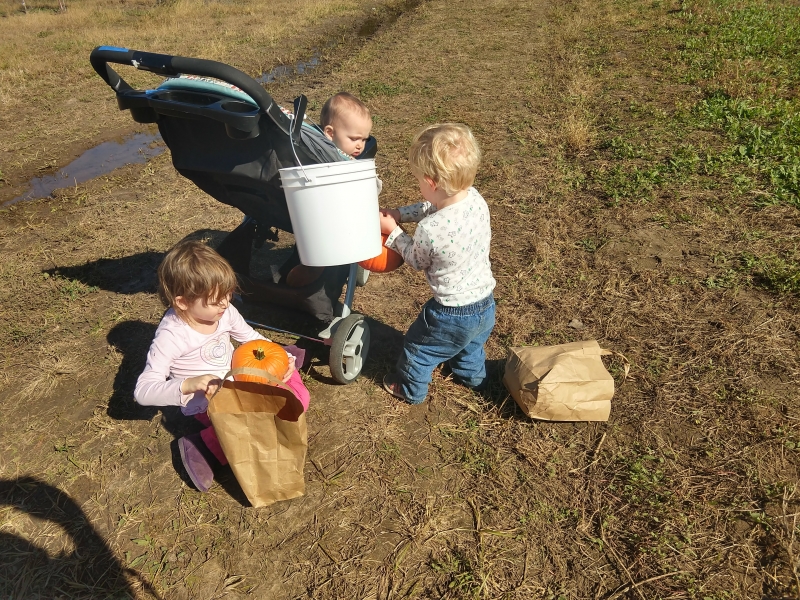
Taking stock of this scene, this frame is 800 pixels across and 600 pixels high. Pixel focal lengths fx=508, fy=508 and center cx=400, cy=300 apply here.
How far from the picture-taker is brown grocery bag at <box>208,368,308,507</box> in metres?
2.32

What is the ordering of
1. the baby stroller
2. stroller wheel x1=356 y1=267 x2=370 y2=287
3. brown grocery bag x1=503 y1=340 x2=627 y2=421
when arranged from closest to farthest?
the baby stroller, brown grocery bag x1=503 y1=340 x2=627 y2=421, stroller wheel x1=356 y1=267 x2=370 y2=287

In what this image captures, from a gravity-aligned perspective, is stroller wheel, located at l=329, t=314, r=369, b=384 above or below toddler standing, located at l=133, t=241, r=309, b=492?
below

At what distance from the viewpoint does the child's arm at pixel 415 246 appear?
2.65 metres

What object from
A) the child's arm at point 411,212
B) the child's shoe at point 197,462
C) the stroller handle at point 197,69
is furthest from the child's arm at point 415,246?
the child's shoe at point 197,462

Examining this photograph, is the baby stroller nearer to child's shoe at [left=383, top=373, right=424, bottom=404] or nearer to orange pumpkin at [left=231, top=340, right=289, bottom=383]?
child's shoe at [left=383, top=373, right=424, bottom=404]

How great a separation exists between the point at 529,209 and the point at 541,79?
503cm

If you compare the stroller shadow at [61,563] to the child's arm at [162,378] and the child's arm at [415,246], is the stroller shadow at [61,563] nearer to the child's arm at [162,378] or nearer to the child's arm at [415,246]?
the child's arm at [162,378]

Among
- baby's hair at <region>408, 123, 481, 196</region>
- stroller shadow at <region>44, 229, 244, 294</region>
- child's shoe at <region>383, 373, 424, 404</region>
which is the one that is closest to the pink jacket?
child's shoe at <region>383, 373, 424, 404</region>

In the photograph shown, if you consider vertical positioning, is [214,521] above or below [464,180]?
below

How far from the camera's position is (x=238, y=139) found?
2.55 meters

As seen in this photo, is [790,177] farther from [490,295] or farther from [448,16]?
[448,16]

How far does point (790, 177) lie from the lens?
5195mm

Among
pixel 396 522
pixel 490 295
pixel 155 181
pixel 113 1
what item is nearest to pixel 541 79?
pixel 155 181

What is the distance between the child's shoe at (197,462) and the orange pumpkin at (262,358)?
0.53m
